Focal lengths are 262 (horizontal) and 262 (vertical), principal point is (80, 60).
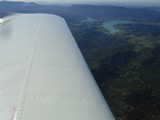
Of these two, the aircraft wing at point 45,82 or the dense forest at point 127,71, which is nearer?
the aircraft wing at point 45,82

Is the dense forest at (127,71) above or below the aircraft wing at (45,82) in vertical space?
below

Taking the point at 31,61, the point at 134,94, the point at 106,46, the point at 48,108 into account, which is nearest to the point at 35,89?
the point at 48,108

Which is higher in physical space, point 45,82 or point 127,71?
point 45,82

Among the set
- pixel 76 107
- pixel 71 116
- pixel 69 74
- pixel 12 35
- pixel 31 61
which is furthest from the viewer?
pixel 12 35

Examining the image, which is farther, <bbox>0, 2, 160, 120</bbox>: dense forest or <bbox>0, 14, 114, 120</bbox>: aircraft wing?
<bbox>0, 2, 160, 120</bbox>: dense forest

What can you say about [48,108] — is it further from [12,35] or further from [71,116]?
[12,35]

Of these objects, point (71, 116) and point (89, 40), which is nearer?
point (71, 116)

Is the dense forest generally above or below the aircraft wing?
below

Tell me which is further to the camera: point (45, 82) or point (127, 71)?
point (127, 71)
